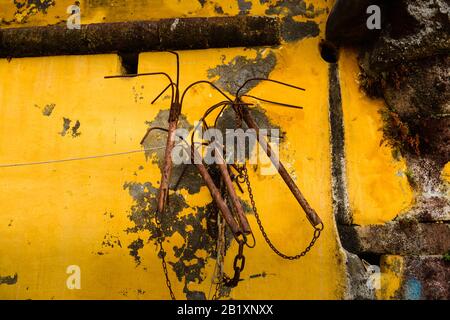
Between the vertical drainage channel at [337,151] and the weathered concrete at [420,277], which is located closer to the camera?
the weathered concrete at [420,277]

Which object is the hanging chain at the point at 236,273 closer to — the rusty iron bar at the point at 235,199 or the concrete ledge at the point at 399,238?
the rusty iron bar at the point at 235,199

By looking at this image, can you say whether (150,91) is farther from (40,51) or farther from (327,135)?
(327,135)

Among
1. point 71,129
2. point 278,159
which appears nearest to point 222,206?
point 278,159

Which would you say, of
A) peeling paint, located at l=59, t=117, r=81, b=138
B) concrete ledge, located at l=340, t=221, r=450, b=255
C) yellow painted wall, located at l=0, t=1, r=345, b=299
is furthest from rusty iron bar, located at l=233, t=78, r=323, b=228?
peeling paint, located at l=59, t=117, r=81, b=138

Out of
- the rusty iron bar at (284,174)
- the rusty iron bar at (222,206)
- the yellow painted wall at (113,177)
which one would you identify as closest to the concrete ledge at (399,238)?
the yellow painted wall at (113,177)

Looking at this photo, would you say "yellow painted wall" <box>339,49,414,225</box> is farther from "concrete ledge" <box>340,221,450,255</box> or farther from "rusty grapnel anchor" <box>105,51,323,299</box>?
"rusty grapnel anchor" <box>105,51,323,299</box>

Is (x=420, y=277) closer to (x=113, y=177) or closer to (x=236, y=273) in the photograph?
(x=236, y=273)
